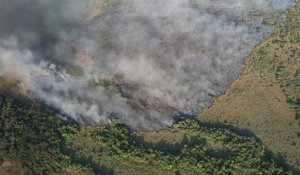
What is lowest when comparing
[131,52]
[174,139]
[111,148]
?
Result: [111,148]

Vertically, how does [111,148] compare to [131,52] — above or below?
below

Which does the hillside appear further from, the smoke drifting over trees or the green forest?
the smoke drifting over trees

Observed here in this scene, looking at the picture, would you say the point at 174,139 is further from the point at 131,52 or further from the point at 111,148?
the point at 131,52

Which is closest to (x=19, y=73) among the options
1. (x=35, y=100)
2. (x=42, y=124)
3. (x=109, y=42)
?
(x=35, y=100)

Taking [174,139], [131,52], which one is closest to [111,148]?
[174,139]

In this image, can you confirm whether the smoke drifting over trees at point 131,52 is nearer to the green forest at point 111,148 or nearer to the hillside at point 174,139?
the hillside at point 174,139

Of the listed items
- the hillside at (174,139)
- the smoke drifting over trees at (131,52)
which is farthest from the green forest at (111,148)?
the smoke drifting over trees at (131,52)

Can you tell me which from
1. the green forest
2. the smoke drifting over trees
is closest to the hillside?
the green forest

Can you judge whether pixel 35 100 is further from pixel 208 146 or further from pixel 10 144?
pixel 208 146
